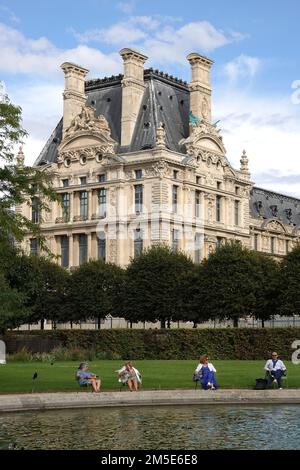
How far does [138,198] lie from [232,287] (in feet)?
79.3

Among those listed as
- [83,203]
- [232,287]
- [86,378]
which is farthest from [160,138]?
[86,378]

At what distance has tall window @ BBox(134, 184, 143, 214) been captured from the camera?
297 ft

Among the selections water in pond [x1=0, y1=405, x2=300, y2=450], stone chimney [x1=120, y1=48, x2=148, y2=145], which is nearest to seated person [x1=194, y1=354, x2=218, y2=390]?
water in pond [x1=0, y1=405, x2=300, y2=450]

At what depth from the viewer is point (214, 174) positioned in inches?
3844

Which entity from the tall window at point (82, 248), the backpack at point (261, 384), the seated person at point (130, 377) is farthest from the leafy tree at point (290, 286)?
the seated person at point (130, 377)

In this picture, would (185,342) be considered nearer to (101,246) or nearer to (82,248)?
(101,246)

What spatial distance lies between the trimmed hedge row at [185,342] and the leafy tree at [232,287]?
391 inches

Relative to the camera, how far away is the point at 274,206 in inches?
4850

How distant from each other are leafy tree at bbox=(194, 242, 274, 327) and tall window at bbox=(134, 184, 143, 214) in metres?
20.4

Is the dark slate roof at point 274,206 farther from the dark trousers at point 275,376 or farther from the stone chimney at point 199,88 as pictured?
the dark trousers at point 275,376

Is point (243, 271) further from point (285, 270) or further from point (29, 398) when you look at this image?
point (29, 398)

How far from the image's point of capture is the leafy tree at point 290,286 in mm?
66500

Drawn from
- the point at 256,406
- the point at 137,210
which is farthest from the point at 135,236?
the point at 256,406
